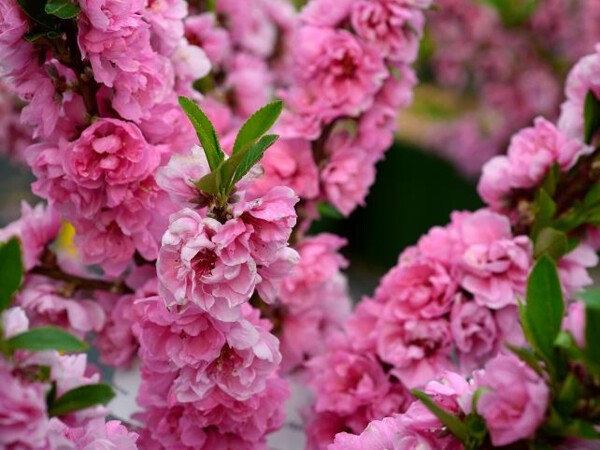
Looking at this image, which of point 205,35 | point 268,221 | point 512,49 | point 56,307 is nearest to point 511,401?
point 268,221

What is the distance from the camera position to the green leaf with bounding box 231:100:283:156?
0.44m

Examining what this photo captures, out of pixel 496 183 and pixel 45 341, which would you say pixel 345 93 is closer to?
pixel 496 183

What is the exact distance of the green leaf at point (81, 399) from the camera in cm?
39

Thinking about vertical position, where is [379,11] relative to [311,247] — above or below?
above

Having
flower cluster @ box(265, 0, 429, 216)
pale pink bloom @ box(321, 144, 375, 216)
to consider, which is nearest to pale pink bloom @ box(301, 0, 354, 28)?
flower cluster @ box(265, 0, 429, 216)

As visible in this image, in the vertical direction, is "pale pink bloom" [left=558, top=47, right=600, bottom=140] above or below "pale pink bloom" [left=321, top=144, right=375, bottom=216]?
above

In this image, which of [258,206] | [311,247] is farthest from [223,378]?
[311,247]

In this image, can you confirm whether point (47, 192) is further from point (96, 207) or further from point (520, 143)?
A: point (520, 143)

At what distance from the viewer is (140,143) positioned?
0.51 metres

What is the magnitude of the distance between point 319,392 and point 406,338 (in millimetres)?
81

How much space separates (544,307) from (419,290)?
0.21m

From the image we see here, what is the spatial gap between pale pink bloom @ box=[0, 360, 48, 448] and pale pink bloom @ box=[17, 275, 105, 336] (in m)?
0.23

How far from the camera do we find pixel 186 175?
17.2 inches

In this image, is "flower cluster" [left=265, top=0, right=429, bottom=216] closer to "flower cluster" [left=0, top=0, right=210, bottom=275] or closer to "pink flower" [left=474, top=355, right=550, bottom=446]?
"flower cluster" [left=0, top=0, right=210, bottom=275]
